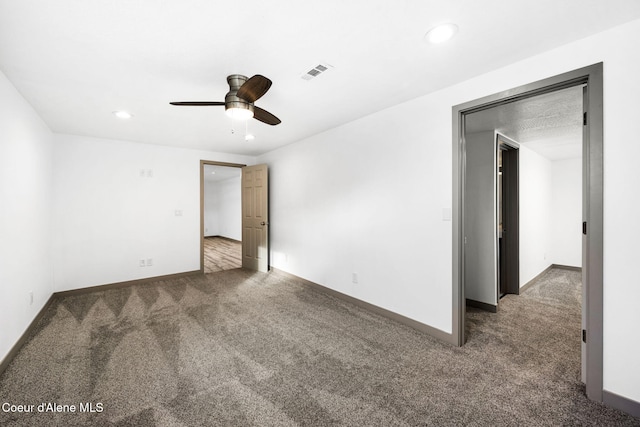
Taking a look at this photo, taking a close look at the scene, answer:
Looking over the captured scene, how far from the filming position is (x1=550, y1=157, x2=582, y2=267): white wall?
5586mm

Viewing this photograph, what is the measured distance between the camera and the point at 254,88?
2.04 meters

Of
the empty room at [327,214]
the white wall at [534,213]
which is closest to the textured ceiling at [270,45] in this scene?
the empty room at [327,214]

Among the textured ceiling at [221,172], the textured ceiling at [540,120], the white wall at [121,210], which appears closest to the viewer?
the textured ceiling at [540,120]

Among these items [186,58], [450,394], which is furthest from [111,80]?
[450,394]

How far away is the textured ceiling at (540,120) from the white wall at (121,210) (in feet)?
15.7

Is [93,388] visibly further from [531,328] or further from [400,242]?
[531,328]

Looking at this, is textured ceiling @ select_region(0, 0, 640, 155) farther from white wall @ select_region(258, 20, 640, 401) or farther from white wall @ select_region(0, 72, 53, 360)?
white wall @ select_region(0, 72, 53, 360)

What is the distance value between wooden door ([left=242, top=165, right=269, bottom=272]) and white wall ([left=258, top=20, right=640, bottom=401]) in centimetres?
19

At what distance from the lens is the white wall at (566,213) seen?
5586 millimetres

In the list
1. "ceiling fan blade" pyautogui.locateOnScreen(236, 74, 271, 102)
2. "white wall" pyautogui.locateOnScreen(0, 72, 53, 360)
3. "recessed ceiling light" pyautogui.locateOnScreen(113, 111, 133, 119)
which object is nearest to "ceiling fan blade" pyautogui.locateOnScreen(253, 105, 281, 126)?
"ceiling fan blade" pyautogui.locateOnScreen(236, 74, 271, 102)

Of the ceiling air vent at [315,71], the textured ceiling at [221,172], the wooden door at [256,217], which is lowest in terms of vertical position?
the wooden door at [256,217]

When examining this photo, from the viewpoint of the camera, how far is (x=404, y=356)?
236cm

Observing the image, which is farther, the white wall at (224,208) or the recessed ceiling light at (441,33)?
the white wall at (224,208)

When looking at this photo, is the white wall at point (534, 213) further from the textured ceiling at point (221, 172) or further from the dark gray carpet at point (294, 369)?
the textured ceiling at point (221, 172)
